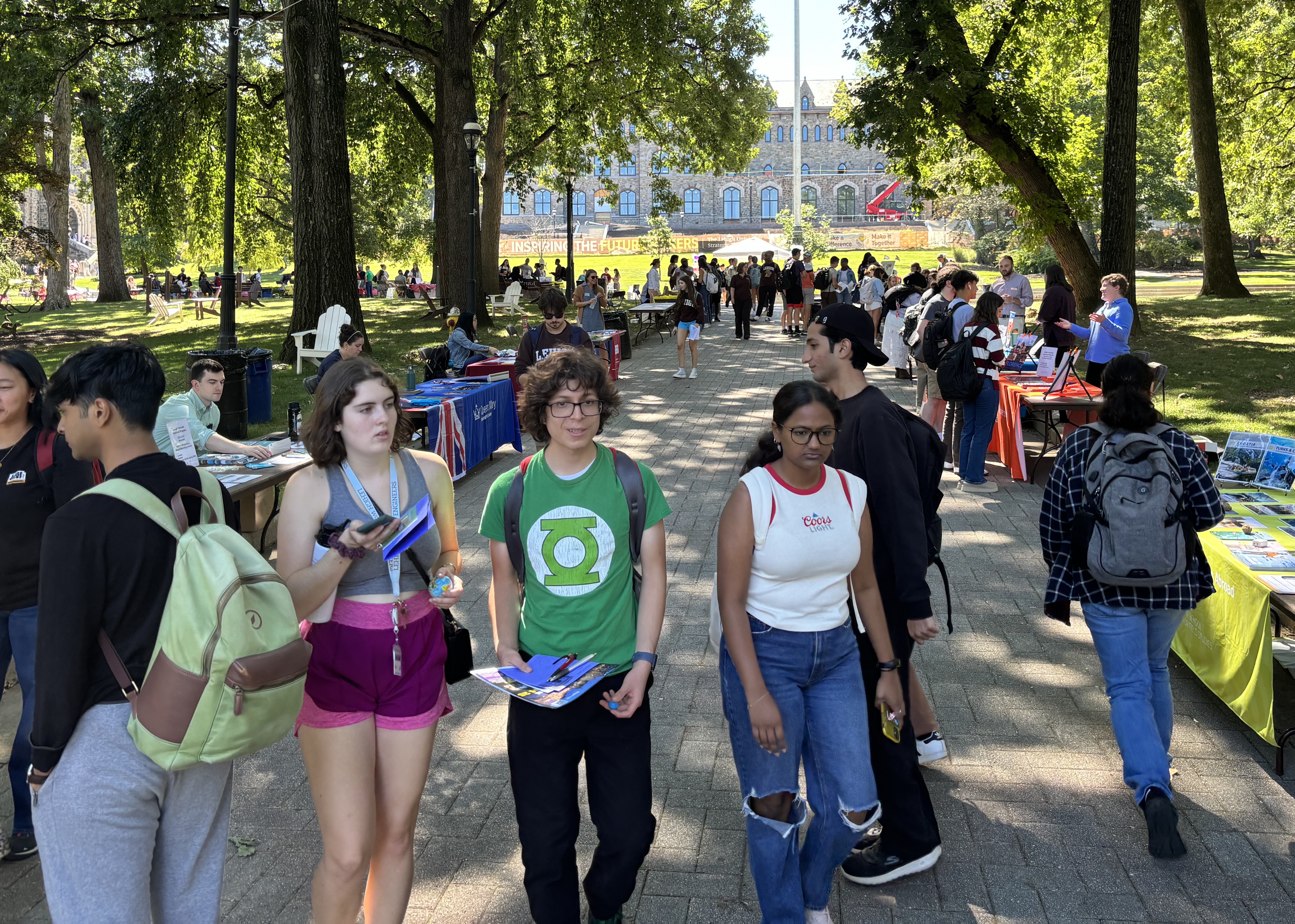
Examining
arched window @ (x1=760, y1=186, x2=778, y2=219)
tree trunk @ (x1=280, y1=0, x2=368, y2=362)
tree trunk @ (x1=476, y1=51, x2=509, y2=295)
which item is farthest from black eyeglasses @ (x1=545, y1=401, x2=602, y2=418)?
arched window @ (x1=760, y1=186, x2=778, y2=219)

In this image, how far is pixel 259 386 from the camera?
14.2 metres

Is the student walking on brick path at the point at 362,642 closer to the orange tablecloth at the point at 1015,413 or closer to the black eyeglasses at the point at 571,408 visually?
the black eyeglasses at the point at 571,408

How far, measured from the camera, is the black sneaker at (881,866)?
12.4 ft

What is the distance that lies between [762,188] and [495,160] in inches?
2716

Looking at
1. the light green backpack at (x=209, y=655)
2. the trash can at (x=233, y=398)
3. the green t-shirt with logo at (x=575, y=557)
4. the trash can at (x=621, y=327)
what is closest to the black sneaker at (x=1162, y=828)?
the green t-shirt with logo at (x=575, y=557)

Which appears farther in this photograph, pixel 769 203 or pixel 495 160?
pixel 769 203

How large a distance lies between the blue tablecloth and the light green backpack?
700cm

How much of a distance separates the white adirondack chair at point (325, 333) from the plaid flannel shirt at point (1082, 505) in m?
14.1

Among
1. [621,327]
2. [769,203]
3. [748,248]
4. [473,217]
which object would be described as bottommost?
[621,327]

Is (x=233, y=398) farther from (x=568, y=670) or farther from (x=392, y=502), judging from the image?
(x=568, y=670)

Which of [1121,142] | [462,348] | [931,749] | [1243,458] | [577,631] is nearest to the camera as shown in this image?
[577,631]

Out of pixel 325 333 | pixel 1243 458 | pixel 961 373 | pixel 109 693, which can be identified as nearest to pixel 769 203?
pixel 325 333

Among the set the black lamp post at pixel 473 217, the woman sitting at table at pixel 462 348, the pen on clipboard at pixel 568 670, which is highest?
the black lamp post at pixel 473 217

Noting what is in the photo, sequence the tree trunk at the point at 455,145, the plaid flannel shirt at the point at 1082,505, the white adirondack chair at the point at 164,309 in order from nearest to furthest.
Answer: the plaid flannel shirt at the point at 1082,505 → the tree trunk at the point at 455,145 → the white adirondack chair at the point at 164,309
